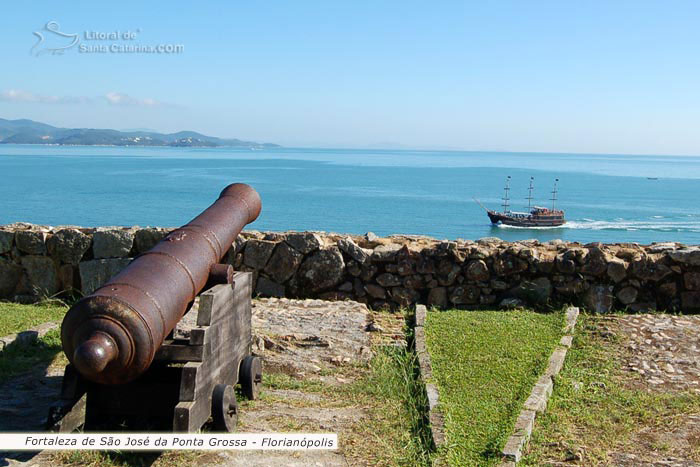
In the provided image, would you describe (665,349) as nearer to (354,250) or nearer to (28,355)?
(354,250)

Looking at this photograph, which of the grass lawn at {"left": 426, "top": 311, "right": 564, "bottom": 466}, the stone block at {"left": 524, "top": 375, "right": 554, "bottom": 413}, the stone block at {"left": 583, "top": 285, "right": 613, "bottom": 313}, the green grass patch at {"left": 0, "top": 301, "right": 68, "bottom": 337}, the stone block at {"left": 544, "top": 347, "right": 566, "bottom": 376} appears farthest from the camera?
the stone block at {"left": 583, "top": 285, "right": 613, "bottom": 313}

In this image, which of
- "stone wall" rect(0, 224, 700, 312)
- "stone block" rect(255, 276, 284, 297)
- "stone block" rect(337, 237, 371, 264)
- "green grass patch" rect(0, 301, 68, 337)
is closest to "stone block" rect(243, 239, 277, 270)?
"stone wall" rect(0, 224, 700, 312)

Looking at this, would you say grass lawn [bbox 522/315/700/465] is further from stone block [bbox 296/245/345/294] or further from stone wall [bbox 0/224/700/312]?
stone block [bbox 296/245/345/294]

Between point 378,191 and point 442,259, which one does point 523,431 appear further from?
point 378,191

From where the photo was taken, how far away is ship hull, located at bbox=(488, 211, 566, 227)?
58219mm

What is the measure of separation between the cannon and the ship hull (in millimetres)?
54665

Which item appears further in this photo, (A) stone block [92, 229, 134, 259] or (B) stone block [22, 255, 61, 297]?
(B) stone block [22, 255, 61, 297]

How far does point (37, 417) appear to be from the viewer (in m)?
5.41

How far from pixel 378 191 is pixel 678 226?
34.5m

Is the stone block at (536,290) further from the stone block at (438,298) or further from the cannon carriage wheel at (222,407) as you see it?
the cannon carriage wheel at (222,407)

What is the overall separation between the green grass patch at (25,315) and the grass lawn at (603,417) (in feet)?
18.6

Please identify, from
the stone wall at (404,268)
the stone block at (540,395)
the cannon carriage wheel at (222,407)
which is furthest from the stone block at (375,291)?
the cannon carriage wheel at (222,407)

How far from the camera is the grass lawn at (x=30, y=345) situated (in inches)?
262

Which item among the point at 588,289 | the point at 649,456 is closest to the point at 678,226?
the point at 588,289
